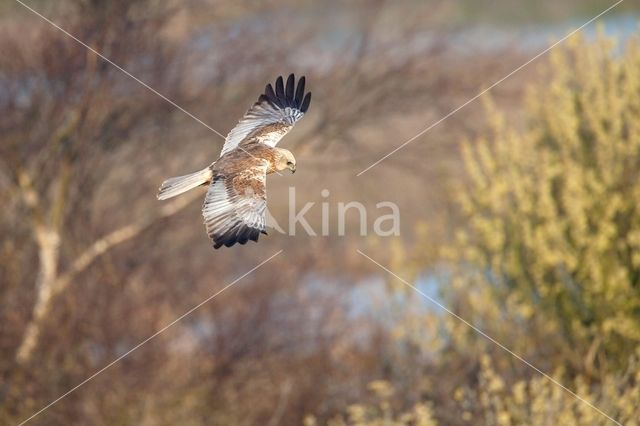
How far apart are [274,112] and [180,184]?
5.93 ft

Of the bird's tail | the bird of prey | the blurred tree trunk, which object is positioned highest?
the bird's tail

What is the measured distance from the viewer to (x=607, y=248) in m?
11.9

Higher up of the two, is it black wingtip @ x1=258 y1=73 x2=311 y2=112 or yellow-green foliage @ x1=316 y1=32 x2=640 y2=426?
black wingtip @ x1=258 y1=73 x2=311 y2=112

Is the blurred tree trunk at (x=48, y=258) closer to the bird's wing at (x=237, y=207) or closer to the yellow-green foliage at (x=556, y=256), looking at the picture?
the yellow-green foliage at (x=556, y=256)

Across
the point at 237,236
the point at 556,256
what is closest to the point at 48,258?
the point at 556,256

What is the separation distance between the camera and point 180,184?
27.2 feet

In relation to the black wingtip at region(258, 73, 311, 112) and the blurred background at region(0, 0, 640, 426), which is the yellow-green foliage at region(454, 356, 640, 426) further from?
the black wingtip at region(258, 73, 311, 112)

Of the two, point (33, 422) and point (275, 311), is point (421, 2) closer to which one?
point (275, 311)

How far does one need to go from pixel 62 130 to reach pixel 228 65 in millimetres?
3398

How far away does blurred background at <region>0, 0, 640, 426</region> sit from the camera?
12.0 m

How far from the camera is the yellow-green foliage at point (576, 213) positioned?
11734mm

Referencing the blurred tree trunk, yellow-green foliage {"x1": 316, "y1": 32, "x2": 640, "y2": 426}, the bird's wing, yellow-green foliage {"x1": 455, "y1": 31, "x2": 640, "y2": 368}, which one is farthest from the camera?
the blurred tree trunk

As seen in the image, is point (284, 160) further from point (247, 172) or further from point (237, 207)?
point (237, 207)

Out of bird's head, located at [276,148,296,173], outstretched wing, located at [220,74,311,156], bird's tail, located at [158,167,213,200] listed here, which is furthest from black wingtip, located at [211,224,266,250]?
outstretched wing, located at [220,74,311,156]
